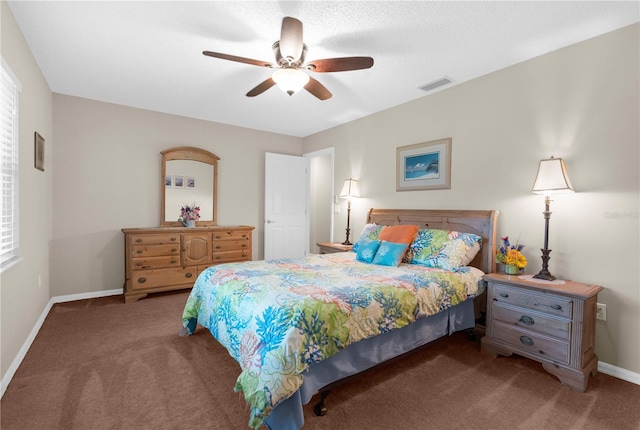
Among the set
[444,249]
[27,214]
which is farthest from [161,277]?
[444,249]

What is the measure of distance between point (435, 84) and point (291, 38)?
192 cm

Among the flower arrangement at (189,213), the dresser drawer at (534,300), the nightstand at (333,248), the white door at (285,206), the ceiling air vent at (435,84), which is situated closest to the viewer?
the dresser drawer at (534,300)

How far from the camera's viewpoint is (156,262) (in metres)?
4.10

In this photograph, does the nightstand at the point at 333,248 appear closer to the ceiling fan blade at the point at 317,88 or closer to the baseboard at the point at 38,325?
the ceiling fan blade at the point at 317,88

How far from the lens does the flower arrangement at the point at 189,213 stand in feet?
15.3

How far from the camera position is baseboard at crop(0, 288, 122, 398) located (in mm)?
2099

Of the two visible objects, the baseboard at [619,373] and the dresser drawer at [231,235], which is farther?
the dresser drawer at [231,235]

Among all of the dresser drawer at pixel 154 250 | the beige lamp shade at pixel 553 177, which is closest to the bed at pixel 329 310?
the beige lamp shade at pixel 553 177

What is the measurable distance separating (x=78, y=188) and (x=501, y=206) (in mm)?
4981

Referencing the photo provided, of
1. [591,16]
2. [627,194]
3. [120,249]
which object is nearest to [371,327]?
[627,194]

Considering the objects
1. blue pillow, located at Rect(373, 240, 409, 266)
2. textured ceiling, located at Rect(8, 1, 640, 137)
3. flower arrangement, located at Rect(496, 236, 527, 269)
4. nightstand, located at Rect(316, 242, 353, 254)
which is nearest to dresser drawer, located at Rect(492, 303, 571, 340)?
flower arrangement, located at Rect(496, 236, 527, 269)

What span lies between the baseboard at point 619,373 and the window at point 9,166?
435 centimetres

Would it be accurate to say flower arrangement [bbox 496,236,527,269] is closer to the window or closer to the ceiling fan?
the ceiling fan

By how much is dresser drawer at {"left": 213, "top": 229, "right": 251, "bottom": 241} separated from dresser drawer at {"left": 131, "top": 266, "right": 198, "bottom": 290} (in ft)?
1.77
